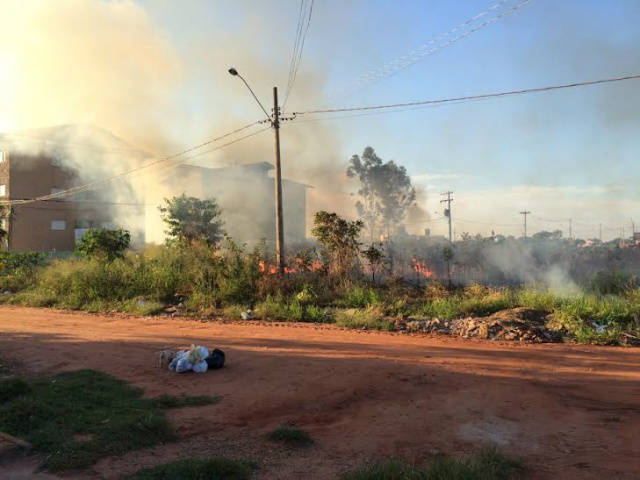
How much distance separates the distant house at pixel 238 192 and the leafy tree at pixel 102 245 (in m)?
13.1

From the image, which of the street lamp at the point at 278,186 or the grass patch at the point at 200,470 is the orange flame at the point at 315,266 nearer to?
the street lamp at the point at 278,186

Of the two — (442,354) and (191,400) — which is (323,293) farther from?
(191,400)

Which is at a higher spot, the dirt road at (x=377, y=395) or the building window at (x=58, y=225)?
the building window at (x=58, y=225)

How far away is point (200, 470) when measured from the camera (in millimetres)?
3377

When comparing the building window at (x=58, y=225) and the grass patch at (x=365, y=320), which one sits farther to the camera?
the building window at (x=58, y=225)

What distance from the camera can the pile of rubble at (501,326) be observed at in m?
8.51

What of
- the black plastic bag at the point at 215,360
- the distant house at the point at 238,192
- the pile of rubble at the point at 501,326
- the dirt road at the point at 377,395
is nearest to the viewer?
the dirt road at the point at 377,395

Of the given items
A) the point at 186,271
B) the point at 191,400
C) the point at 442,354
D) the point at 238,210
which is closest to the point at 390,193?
the point at 238,210

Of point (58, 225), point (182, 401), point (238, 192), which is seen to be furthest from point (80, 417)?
point (58, 225)

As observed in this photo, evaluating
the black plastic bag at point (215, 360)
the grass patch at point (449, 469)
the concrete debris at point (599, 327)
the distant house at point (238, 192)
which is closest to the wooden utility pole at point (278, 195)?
the black plastic bag at point (215, 360)

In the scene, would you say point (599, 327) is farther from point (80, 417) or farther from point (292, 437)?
point (80, 417)

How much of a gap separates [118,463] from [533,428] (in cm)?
360

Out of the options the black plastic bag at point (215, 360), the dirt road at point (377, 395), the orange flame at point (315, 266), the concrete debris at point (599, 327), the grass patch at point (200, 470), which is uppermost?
the orange flame at point (315, 266)

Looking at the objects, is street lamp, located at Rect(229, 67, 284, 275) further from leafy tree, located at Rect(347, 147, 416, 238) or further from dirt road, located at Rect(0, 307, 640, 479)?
leafy tree, located at Rect(347, 147, 416, 238)
